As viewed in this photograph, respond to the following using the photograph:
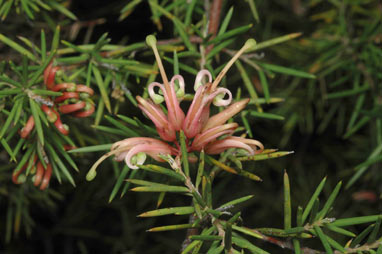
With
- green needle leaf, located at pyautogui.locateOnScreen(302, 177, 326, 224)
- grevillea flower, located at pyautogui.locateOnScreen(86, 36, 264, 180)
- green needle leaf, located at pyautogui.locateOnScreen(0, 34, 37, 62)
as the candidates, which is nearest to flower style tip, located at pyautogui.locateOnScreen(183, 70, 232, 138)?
grevillea flower, located at pyautogui.locateOnScreen(86, 36, 264, 180)

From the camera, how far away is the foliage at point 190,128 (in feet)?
1.72

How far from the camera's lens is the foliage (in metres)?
0.52

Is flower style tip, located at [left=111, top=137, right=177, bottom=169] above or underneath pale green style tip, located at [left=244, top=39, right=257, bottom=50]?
underneath

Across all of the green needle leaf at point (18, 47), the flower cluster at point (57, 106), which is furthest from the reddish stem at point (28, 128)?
the green needle leaf at point (18, 47)

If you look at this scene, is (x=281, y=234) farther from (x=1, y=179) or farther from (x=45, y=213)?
(x=45, y=213)

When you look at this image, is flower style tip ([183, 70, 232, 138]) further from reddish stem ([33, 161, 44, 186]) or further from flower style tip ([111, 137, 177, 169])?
reddish stem ([33, 161, 44, 186])

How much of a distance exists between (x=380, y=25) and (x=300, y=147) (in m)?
0.41

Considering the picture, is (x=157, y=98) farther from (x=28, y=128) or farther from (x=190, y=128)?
(x=28, y=128)

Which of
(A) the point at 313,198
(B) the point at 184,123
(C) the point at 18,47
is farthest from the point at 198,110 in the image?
(C) the point at 18,47

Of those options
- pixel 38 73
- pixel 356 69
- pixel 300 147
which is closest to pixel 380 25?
pixel 356 69

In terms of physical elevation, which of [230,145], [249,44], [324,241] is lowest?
[324,241]

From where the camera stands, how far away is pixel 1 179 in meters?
0.89

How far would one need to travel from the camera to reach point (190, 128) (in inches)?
20.3

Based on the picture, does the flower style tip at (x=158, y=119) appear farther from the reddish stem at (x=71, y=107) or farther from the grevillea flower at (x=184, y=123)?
the reddish stem at (x=71, y=107)
